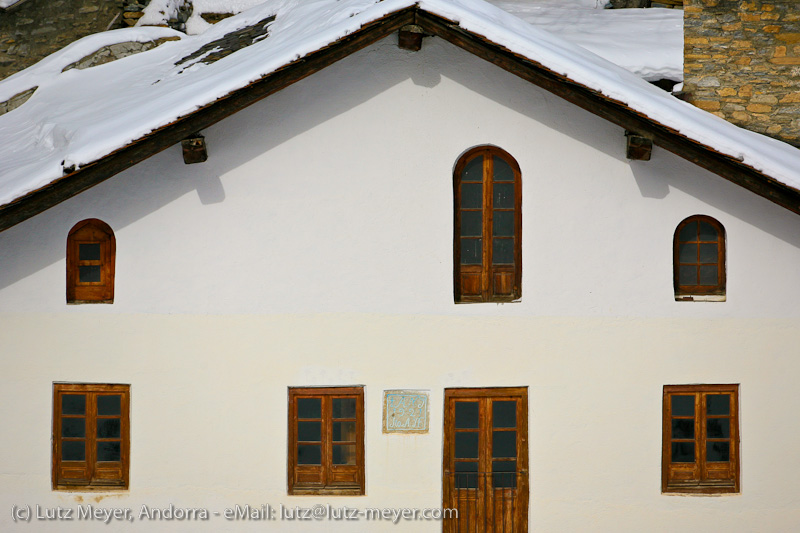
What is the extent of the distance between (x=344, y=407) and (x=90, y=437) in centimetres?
257

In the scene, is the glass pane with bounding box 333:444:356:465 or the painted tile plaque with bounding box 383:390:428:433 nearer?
the painted tile plaque with bounding box 383:390:428:433

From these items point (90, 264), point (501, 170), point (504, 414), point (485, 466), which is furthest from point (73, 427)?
point (501, 170)

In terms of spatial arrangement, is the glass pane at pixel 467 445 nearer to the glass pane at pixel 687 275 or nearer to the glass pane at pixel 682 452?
the glass pane at pixel 682 452

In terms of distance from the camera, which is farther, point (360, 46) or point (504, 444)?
point (504, 444)

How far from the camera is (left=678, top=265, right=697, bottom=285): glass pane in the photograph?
31.9 ft

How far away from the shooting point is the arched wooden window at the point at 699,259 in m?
9.66

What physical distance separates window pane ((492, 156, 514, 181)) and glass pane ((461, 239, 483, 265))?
2.23 feet

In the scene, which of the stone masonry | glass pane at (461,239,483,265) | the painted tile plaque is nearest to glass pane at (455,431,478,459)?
the painted tile plaque

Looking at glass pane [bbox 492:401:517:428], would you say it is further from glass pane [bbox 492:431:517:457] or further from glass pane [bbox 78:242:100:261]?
glass pane [bbox 78:242:100:261]

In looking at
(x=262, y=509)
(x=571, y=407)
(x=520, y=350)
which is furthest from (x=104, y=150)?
(x=571, y=407)

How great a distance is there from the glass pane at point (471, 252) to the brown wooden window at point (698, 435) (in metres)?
2.32

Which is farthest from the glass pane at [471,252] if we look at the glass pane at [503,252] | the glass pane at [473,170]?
the glass pane at [473,170]

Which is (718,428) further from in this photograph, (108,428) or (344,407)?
(108,428)

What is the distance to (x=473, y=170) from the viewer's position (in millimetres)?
9648
